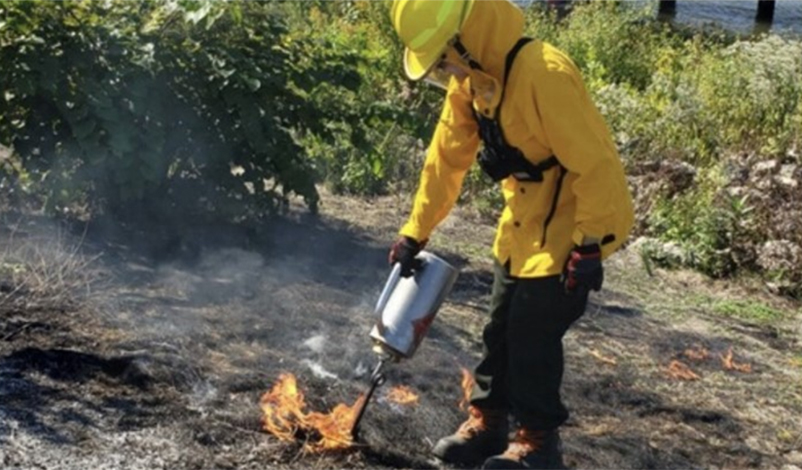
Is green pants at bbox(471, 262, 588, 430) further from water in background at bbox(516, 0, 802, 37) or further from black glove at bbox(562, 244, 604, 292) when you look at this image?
water in background at bbox(516, 0, 802, 37)

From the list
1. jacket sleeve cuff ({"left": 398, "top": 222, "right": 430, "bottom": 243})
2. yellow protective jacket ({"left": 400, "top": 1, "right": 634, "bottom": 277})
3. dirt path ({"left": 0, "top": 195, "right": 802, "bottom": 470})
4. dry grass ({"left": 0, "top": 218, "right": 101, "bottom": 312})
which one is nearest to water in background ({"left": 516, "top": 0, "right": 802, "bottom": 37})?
dirt path ({"left": 0, "top": 195, "right": 802, "bottom": 470})

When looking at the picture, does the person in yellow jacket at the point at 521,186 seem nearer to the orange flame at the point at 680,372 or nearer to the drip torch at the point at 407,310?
the drip torch at the point at 407,310

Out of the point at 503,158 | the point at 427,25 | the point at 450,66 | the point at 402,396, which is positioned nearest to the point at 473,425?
the point at 402,396

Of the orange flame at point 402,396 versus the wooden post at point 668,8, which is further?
the wooden post at point 668,8

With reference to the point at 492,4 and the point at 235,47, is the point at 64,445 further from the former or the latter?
the point at 235,47

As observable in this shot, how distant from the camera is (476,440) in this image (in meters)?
4.01

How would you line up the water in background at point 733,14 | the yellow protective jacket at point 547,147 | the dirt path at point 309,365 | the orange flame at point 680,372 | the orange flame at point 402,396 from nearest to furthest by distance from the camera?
the yellow protective jacket at point 547,147 → the dirt path at point 309,365 → the orange flame at point 402,396 → the orange flame at point 680,372 → the water in background at point 733,14

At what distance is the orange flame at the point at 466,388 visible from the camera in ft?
14.5

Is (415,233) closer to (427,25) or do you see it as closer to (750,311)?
(427,25)

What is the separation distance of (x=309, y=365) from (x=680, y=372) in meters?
1.74

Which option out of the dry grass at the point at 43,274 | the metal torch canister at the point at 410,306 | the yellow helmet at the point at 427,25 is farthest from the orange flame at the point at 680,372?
the dry grass at the point at 43,274

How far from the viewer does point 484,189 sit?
7754 mm

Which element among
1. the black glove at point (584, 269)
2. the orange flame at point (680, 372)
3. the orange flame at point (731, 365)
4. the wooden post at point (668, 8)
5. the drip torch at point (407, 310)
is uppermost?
the wooden post at point (668, 8)

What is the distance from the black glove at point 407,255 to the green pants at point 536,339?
29cm
